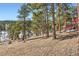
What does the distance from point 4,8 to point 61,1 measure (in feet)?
2.03

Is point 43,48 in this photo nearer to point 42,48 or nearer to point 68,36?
point 42,48

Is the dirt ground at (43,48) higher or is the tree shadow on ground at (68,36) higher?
the tree shadow on ground at (68,36)

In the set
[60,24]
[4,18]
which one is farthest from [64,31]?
[4,18]

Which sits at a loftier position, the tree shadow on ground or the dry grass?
the tree shadow on ground

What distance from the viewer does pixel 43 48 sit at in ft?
21.0

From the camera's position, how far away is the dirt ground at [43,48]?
6383 mm

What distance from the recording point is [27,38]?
6.43m

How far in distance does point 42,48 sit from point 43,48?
1 cm

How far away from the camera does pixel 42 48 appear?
642cm

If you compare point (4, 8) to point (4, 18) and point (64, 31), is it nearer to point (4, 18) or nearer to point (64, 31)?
point (4, 18)

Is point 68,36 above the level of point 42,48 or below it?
above

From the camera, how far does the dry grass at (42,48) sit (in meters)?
6.38

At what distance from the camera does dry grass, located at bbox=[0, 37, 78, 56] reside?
6.38m

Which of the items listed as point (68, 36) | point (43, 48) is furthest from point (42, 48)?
point (68, 36)
